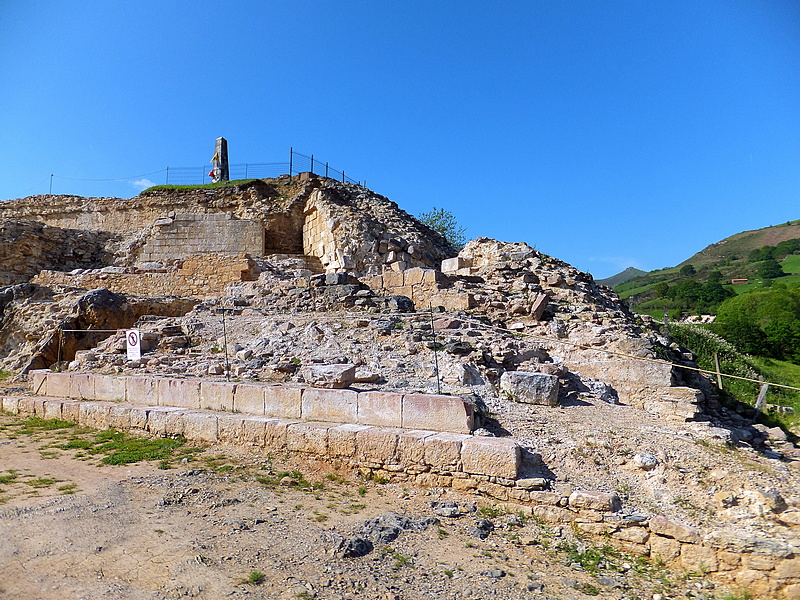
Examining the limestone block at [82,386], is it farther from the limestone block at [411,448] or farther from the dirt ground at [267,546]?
the limestone block at [411,448]

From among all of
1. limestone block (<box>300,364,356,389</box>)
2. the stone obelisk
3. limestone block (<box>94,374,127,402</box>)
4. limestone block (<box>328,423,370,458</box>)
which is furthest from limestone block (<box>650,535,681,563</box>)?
the stone obelisk

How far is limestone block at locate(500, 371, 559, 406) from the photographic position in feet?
19.5

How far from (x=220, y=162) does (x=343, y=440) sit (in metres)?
21.8

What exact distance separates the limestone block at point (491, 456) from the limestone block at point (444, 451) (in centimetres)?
6

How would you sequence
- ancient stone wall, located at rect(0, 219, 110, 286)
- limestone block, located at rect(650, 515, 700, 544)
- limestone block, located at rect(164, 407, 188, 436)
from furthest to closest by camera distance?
ancient stone wall, located at rect(0, 219, 110, 286), limestone block, located at rect(164, 407, 188, 436), limestone block, located at rect(650, 515, 700, 544)

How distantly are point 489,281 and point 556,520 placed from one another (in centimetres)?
729

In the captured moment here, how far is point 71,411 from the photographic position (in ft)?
24.4

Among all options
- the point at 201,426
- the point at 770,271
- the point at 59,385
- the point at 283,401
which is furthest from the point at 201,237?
the point at 770,271

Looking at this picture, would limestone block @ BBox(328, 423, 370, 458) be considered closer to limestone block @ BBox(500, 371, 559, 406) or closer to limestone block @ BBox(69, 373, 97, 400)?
limestone block @ BBox(500, 371, 559, 406)

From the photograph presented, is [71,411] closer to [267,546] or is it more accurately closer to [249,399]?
[249,399]

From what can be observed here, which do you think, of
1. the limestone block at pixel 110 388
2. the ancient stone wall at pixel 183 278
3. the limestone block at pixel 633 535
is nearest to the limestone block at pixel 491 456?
the limestone block at pixel 633 535

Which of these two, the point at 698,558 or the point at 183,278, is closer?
the point at 698,558

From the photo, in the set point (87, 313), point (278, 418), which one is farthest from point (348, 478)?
point (87, 313)

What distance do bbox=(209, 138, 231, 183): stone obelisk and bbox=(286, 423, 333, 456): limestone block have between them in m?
20.5
